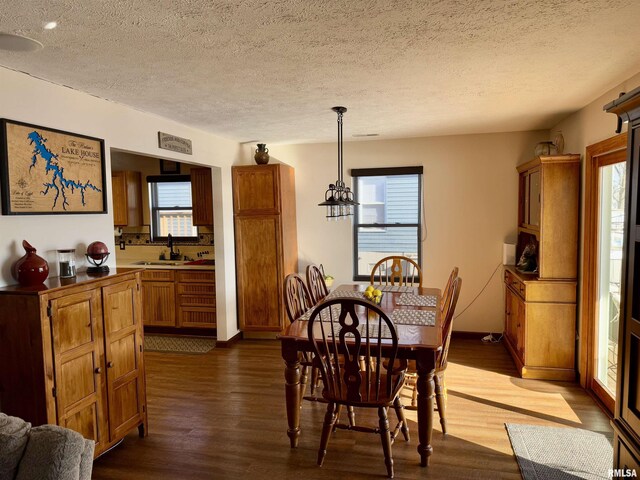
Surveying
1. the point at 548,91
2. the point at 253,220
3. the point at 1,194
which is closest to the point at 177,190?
the point at 253,220

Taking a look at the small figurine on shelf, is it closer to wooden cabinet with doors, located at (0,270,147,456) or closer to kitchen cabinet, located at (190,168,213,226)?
wooden cabinet with doors, located at (0,270,147,456)

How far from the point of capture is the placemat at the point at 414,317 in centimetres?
296

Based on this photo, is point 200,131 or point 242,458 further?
point 200,131

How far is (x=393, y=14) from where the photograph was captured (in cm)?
185

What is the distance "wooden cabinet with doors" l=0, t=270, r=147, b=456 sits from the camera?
7.18 ft

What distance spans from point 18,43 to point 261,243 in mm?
3259

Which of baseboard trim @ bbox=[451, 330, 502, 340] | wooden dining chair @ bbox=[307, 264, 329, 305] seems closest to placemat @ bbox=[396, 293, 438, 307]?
wooden dining chair @ bbox=[307, 264, 329, 305]

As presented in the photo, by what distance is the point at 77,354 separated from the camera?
239 cm

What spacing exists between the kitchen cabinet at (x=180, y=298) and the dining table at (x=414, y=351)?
244 cm

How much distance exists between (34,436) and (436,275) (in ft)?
14.6

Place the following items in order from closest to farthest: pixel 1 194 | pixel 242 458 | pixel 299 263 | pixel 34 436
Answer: pixel 34 436
pixel 1 194
pixel 242 458
pixel 299 263

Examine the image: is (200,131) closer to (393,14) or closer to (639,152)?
(393,14)

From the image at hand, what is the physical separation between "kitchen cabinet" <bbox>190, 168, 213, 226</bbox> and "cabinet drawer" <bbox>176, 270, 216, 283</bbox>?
63 cm

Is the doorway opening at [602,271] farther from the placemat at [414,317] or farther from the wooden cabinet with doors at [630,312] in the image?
the wooden cabinet with doors at [630,312]
